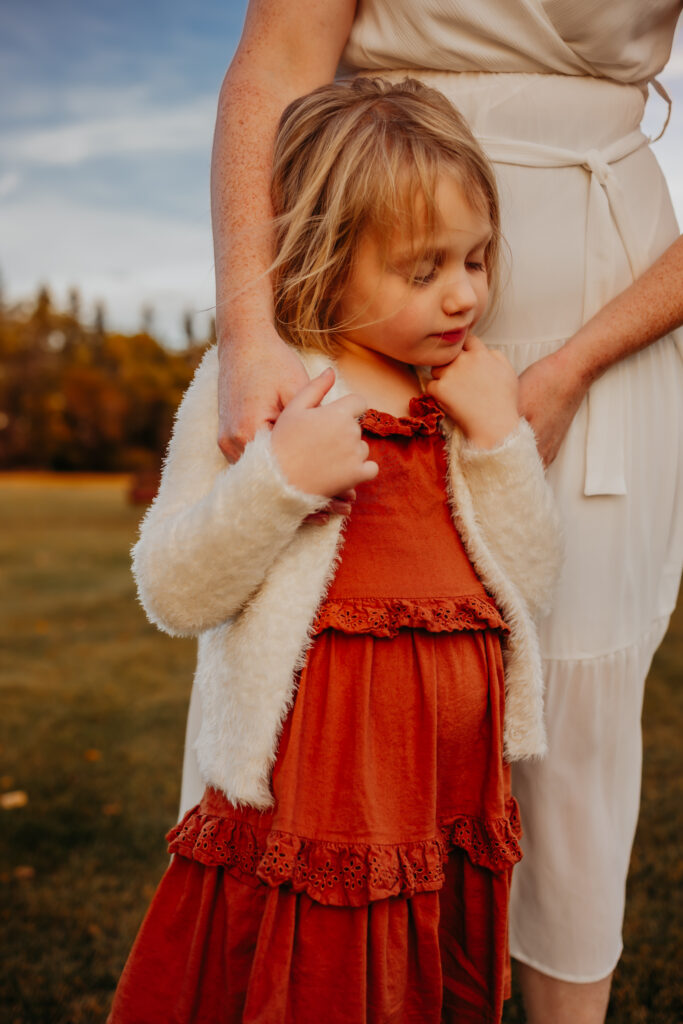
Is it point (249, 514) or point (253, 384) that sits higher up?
point (253, 384)

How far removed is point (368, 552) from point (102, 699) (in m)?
4.18

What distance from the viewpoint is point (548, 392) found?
1.48 metres

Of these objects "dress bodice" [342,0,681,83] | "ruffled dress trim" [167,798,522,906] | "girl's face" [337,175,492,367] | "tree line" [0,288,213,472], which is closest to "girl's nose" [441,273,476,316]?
"girl's face" [337,175,492,367]

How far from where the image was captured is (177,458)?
1.40m

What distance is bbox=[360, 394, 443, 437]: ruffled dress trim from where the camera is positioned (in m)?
1.38

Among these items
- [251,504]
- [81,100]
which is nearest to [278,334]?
[251,504]

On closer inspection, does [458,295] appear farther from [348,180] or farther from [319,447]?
[319,447]

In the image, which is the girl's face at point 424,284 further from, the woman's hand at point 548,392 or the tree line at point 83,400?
the tree line at point 83,400

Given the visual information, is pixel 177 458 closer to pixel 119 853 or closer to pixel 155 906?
pixel 155 906

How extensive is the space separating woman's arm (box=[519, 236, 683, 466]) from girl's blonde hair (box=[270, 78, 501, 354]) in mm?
227

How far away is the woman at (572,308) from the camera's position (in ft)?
4.88

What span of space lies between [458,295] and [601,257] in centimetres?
37

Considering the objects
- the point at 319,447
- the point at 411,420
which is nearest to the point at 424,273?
the point at 411,420

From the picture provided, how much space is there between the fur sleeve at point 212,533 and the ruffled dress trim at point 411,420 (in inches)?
7.5
